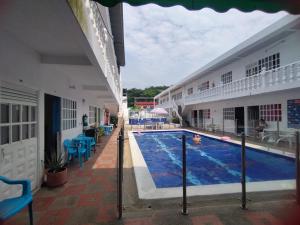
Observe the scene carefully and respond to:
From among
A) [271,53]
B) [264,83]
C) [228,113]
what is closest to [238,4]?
[264,83]

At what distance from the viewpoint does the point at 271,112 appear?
13141 mm

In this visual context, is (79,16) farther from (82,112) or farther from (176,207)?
(82,112)

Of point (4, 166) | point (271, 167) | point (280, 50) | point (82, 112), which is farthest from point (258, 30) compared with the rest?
point (4, 166)

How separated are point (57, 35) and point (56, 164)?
11.1ft

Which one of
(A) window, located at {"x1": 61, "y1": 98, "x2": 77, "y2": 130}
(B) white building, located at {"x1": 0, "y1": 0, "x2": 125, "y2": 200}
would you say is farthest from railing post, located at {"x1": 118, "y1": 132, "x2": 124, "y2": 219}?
(A) window, located at {"x1": 61, "y1": 98, "x2": 77, "y2": 130}

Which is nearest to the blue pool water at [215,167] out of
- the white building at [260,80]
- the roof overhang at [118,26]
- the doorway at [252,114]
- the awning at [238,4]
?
the awning at [238,4]

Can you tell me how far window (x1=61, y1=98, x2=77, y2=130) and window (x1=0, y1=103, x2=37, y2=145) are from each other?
2550mm

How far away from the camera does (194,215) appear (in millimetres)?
3506

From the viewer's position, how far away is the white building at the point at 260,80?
10828 millimetres

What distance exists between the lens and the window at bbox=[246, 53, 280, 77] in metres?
12.4

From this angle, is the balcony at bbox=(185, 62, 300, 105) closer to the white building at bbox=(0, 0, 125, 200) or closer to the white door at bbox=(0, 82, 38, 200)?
the white building at bbox=(0, 0, 125, 200)

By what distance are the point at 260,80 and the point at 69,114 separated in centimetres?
1073

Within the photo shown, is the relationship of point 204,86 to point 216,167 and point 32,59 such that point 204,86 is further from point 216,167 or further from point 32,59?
point 32,59

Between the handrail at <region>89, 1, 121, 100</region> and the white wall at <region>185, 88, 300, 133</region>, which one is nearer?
the handrail at <region>89, 1, 121, 100</region>
